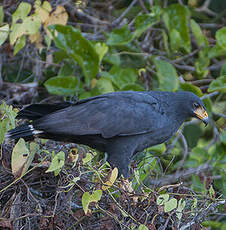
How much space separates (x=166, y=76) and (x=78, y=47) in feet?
3.01

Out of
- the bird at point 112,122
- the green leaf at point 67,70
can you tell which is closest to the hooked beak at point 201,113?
the bird at point 112,122

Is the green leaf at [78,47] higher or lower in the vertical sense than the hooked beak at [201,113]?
higher

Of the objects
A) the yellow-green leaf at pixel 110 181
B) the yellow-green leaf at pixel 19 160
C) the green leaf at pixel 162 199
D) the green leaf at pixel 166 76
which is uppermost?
the yellow-green leaf at pixel 19 160

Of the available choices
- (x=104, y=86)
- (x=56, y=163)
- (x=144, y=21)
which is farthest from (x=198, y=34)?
(x=56, y=163)

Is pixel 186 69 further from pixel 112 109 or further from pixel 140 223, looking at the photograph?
pixel 140 223

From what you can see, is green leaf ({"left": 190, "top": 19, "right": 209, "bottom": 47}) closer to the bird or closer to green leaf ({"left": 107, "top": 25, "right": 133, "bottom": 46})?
green leaf ({"left": 107, "top": 25, "right": 133, "bottom": 46})

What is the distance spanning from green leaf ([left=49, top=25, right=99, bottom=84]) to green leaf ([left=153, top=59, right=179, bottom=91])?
67cm

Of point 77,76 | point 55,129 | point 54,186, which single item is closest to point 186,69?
point 77,76

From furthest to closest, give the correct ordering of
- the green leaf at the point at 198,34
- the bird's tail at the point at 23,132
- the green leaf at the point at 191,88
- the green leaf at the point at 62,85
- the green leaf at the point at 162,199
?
1. the green leaf at the point at 198,34
2. the green leaf at the point at 191,88
3. the green leaf at the point at 62,85
4. the bird's tail at the point at 23,132
5. the green leaf at the point at 162,199

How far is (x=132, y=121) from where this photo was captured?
3582 millimetres

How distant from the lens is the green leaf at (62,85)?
4.33 meters

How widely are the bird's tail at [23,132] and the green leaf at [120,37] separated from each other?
1.63 meters

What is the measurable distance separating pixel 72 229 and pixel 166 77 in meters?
2.27

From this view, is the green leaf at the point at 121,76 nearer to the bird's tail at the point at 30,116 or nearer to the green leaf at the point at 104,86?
the green leaf at the point at 104,86
